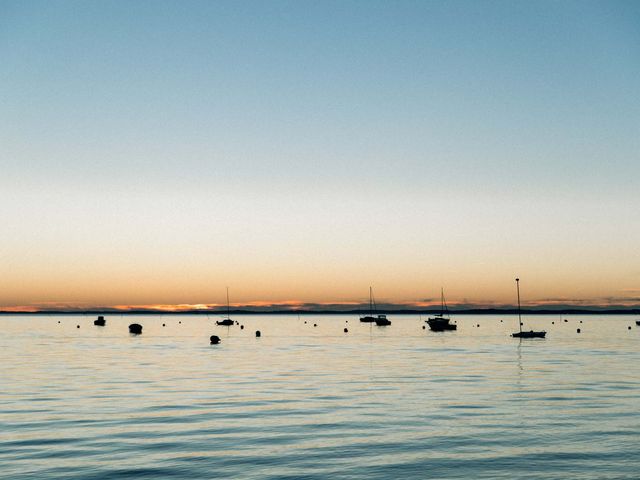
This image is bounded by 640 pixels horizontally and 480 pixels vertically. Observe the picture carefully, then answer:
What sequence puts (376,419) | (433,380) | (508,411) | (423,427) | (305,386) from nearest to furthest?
(423,427)
(376,419)
(508,411)
(305,386)
(433,380)

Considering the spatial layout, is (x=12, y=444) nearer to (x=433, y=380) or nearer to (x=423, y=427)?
(x=423, y=427)

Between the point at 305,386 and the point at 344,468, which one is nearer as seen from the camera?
the point at 344,468

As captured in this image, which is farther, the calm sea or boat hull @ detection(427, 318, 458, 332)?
boat hull @ detection(427, 318, 458, 332)

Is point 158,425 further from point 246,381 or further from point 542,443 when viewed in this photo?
point 246,381

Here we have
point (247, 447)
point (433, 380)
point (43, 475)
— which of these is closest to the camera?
point (43, 475)

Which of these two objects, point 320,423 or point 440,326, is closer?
point 320,423

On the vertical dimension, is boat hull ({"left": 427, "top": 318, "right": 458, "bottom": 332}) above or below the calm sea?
below

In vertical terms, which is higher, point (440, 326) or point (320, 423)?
point (320, 423)

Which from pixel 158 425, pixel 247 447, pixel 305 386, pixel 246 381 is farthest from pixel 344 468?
pixel 246 381

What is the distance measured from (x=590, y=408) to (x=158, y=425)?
26.5m

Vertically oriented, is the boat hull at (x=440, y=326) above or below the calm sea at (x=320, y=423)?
below

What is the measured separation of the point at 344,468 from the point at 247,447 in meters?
5.86

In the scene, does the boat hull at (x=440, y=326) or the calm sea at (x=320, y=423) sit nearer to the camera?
the calm sea at (x=320, y=423)

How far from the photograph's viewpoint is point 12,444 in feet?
102
